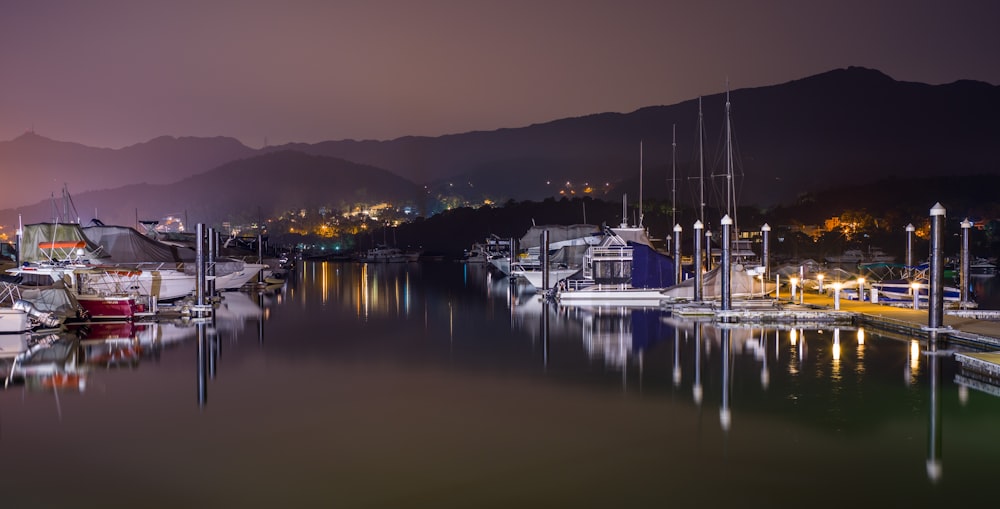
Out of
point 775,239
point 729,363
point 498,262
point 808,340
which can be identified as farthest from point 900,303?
point 775,239

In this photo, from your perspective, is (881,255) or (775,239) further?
(775,239)

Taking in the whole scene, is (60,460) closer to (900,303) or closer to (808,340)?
(808,340)

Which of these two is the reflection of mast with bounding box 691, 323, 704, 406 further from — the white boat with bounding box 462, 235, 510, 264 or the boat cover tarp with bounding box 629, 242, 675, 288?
the white boat with bounding box 462, 235, 510, 264

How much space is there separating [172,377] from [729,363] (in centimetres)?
1517

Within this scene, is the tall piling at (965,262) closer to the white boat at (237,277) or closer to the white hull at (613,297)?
the white hull at (613,297)

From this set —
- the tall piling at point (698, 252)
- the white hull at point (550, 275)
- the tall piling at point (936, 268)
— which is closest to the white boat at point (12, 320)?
the tall piling at point (698, 252)

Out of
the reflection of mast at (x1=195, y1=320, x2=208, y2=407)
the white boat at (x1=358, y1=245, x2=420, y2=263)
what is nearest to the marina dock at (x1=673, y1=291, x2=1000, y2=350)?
the reflection of mast at (x1=195, y1=320, x2=208, y2=407)

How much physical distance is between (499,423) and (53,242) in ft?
97.3

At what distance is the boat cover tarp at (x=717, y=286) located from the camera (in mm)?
38406

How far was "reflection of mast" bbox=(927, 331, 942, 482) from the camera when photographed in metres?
13.2

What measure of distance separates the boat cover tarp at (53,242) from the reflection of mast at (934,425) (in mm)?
34495

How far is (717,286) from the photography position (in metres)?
38.4

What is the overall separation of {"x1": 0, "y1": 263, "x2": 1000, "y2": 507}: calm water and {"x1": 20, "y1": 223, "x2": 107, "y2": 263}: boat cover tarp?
10.9 metres

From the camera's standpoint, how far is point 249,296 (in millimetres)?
51562
